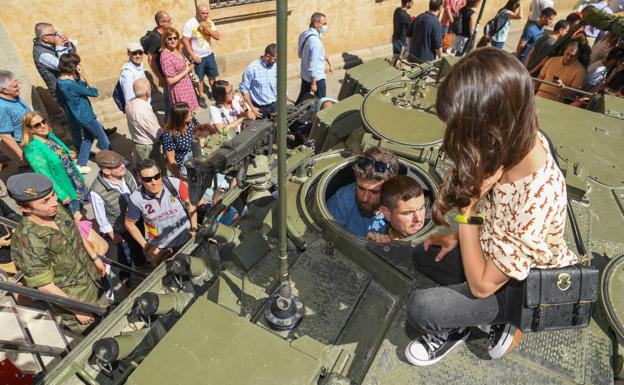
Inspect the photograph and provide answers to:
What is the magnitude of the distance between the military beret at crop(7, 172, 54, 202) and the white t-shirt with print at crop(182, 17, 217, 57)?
18.8ft

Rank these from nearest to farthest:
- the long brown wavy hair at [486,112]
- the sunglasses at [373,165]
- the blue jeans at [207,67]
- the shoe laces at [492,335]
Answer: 1. the long brown wavy hair at [486,112]
2. the shoe laces at [492,335]
3. the sunglasses at [373,165]
4. the blue jeans at [207,67]

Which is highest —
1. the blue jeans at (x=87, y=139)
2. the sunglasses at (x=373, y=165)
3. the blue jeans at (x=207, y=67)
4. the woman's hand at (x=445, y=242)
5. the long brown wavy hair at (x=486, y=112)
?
the long brown wavy hair at (x=486, y=112)

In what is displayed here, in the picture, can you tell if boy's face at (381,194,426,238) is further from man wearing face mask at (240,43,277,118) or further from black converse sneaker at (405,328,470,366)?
man wearing face mask at (240,43,277,118)

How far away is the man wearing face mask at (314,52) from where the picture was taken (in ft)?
26.6

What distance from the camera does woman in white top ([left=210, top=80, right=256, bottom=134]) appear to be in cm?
652

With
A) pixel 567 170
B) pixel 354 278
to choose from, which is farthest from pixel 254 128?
pixel 567 170

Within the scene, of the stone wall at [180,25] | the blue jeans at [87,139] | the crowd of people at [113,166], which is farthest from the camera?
the stone wall at [180,25]

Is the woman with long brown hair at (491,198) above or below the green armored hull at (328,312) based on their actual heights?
above

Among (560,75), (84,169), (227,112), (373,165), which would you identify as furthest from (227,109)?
(560,75)

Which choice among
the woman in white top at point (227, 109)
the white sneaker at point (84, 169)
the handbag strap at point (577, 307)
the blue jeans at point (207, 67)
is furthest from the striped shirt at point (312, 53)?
the handbag strap at point (577, 307)

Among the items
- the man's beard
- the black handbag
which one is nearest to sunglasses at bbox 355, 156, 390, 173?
the man's beard

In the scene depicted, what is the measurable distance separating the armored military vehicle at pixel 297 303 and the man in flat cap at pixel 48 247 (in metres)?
1.18

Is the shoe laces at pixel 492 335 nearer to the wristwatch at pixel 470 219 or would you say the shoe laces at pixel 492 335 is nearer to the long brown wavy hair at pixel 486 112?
the wristwatch at pixel 470 219

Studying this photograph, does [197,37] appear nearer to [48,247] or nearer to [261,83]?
[261,83]
